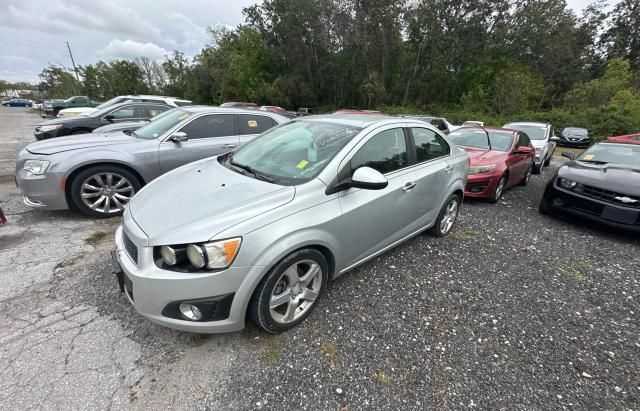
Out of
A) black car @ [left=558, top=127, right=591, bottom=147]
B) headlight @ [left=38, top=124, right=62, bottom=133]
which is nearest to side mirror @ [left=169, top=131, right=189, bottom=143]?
headlight @ [left=38, top=124, right=62, bottom=133]

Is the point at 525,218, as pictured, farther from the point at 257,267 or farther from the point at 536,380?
the point at 257,267

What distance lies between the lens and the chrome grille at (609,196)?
11.9 ft

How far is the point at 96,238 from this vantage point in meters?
3.33

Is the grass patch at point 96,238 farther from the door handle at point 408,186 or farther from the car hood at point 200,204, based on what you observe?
the door handle at point 408,186

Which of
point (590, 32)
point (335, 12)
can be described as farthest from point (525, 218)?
point (590, 32)

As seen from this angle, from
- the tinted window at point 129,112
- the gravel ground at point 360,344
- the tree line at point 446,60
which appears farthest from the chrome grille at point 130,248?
the tree line at point 446,60

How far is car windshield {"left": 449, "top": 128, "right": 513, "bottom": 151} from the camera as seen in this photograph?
580cm

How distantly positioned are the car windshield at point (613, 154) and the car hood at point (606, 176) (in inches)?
10.7

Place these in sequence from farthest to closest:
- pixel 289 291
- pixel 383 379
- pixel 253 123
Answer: pixel 253 123 < pixel 289 291 < pixel 383 379

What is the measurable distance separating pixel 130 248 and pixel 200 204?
562 mm

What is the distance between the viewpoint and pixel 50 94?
57656 mm

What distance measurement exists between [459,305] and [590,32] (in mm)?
43732

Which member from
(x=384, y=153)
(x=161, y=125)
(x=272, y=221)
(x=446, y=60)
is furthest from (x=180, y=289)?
(x=446, y=60)

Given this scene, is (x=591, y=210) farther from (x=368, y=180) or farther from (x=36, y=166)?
(x=36, y=166)
